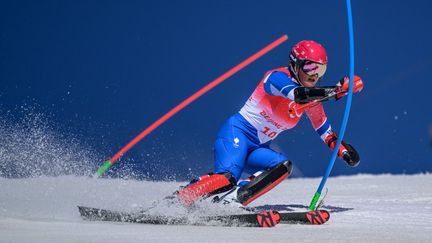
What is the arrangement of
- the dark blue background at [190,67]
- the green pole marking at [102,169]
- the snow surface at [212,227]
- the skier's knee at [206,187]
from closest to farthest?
the snow surface at [212,227] → the skier's knee at [206,187] → the dark blue background at [190,67] → the green pole marking at [102,169]

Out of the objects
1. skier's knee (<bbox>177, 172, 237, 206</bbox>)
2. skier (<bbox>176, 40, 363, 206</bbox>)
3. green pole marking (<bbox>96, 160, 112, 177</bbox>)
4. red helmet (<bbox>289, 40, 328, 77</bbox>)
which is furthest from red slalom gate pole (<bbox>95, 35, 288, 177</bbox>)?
skier's knee (<bbox>177, 172, 237, 206</bbox>)

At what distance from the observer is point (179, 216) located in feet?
13.9

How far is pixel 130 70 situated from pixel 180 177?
115 centimetres

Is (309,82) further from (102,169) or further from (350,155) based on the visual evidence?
(102,169)

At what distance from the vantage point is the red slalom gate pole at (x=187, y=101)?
659 cm

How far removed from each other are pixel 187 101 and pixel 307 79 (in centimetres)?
202

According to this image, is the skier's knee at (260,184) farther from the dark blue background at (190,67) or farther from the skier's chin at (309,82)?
the dark blue background at (190,67)

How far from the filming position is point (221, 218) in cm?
418

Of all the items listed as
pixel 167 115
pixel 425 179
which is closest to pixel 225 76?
pixel 167 115

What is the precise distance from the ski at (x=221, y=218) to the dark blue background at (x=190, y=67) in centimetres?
218

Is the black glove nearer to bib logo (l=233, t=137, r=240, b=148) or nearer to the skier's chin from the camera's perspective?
the skier's chin

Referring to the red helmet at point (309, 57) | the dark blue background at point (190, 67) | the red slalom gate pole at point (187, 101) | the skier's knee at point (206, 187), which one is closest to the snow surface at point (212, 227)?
the red slalom gate pole at point (187, 101)

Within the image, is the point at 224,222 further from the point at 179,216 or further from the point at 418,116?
the point at 418,116

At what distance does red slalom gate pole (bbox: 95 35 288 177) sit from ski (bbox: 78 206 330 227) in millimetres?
2134
